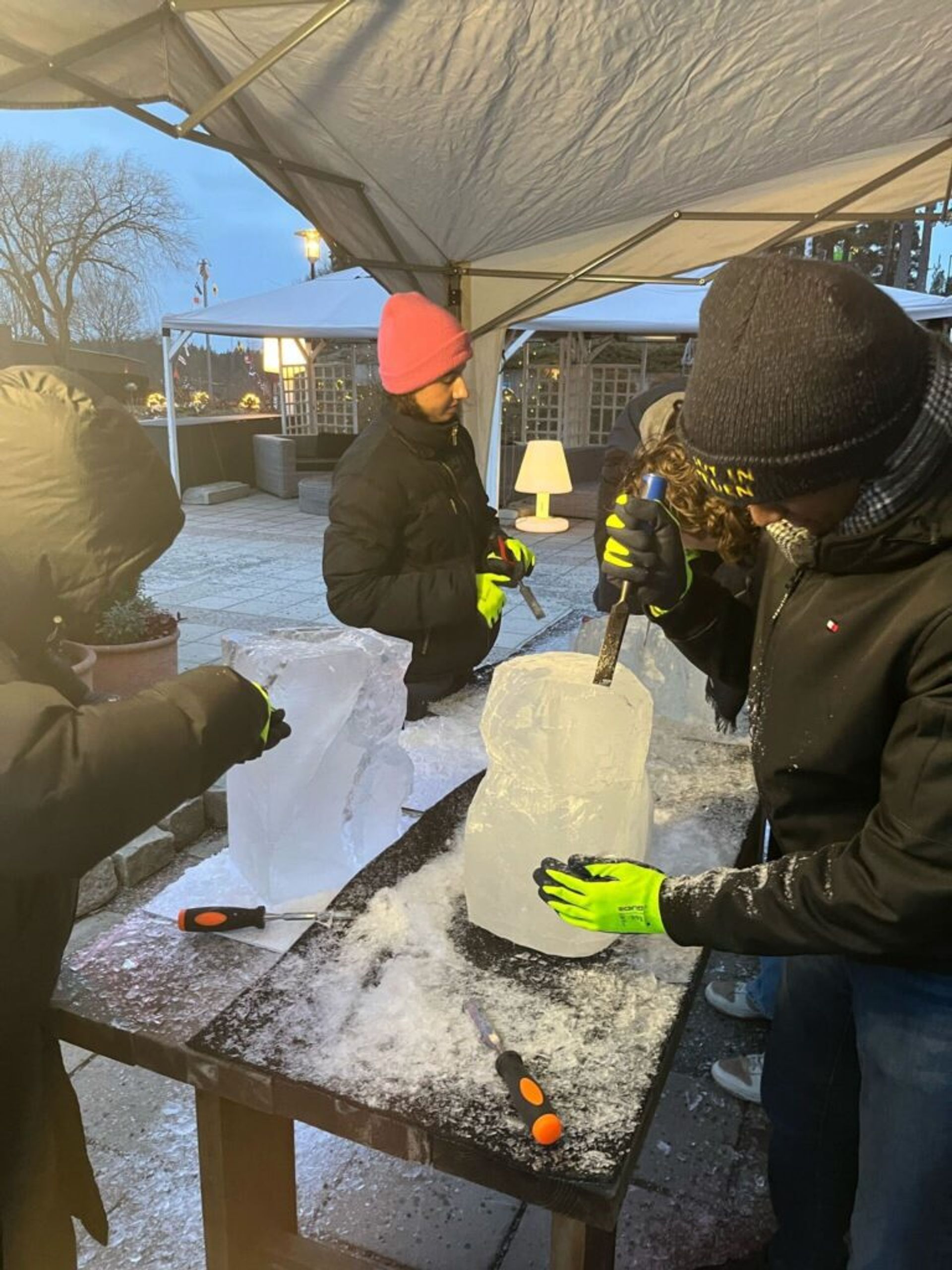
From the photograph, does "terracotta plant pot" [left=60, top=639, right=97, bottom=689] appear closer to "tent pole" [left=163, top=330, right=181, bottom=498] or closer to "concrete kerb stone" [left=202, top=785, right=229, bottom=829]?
"concrete kerb stone" [left=202, top=785, right=229, bottom=829]

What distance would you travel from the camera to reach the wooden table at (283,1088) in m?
0.96

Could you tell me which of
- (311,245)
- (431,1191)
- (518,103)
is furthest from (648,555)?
(311,245)

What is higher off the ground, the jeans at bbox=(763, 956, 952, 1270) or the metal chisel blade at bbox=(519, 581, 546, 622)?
the metal chisel blade at bbox=(519, 581, 546, 622)

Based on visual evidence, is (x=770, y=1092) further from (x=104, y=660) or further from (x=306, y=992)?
(x=104, y=660)

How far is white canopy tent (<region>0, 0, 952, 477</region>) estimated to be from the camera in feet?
7.16

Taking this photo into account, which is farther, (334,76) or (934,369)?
(334,76)

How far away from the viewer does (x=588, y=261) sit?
13.6 ft

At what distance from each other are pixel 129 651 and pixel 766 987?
298 cm

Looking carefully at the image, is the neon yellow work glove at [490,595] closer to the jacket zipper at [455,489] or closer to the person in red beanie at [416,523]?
the person in red beanie at [416,523]

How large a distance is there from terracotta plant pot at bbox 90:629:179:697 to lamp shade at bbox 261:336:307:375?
9711 mm

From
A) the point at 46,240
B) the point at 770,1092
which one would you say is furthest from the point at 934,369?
the point at 46,240

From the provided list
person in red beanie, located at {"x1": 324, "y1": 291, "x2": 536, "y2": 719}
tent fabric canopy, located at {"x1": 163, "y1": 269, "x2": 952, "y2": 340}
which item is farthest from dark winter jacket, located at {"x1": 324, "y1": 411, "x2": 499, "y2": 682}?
tent fabric canopy, located at {"x1": 163, "y1": 269, "x2": 952, "y2": 340}

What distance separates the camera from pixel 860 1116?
121cm

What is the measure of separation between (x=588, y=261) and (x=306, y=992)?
3.77 metres
